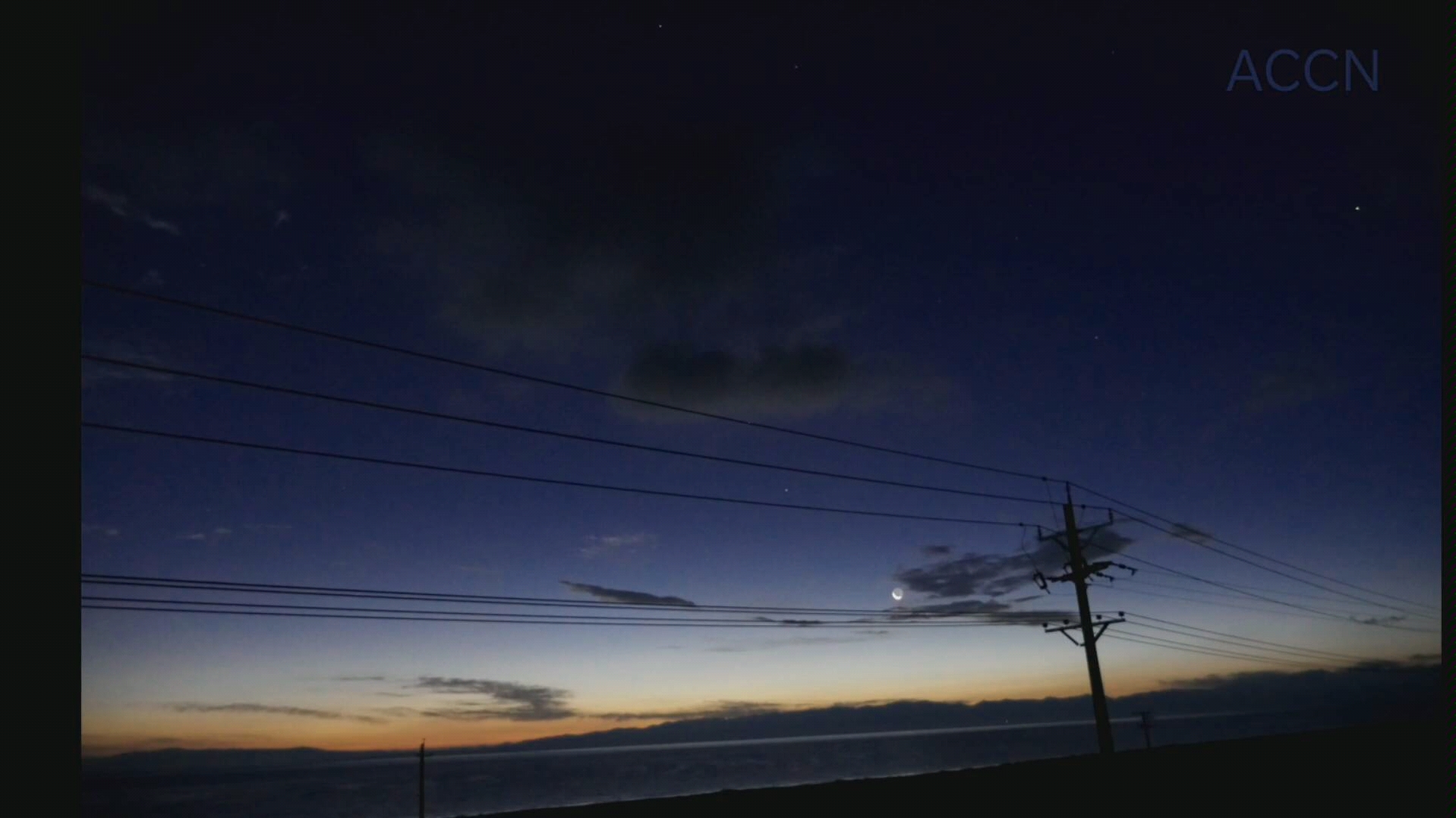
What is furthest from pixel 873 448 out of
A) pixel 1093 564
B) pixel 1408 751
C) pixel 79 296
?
pixel 79 296

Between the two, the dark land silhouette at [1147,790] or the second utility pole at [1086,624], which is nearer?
the dark land silhouette at [1147,790]

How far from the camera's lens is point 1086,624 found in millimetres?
30562

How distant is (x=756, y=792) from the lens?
51.3 feet

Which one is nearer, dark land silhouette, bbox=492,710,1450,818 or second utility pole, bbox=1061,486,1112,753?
dark land silhouette, bbox=492,710,1450,818

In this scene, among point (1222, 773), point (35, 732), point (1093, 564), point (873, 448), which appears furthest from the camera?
point (1093, 564)

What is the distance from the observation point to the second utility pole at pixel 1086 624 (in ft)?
92.8

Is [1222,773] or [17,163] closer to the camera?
[17,163]

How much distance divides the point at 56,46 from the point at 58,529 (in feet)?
4.52

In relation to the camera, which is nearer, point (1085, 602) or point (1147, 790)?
point (1147, 790)

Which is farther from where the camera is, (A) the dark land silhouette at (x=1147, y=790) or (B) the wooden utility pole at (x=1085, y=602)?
(B) the wooden utility pole at (x=1085, y=602)

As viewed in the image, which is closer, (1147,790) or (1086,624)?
(1147,790)

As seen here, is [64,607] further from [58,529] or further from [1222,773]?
[1222,773]

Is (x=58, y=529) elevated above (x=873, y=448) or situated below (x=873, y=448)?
below

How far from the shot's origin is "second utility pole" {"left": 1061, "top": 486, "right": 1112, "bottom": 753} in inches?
1114
